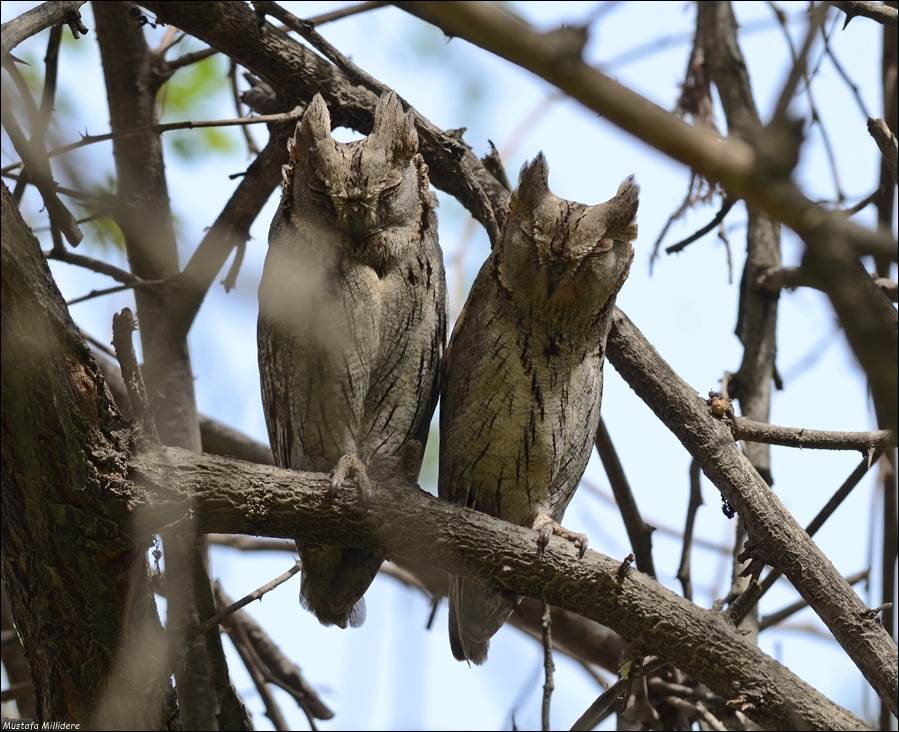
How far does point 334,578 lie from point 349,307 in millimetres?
1006

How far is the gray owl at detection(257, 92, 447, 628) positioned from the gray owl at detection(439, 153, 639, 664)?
0.19 metres

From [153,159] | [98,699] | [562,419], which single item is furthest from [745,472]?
[153,159]

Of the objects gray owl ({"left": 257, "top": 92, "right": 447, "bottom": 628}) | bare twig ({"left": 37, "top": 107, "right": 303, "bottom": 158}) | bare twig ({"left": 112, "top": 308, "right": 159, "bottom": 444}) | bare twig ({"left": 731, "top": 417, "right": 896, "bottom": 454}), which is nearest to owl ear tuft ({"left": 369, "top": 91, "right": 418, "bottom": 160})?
gray owl ({"left": 257, "top": 92, "right": 447, "bottom": 628})

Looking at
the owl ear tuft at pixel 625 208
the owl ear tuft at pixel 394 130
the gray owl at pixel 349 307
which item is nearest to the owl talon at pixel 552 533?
the gray owl at pixel 349 307

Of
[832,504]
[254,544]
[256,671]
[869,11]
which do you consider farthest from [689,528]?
[254,544]

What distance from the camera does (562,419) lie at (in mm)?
3363

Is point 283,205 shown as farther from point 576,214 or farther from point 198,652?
point 198,652

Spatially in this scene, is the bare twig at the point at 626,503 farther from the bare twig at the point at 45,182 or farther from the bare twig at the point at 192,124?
the bare twig at the point at 45,182

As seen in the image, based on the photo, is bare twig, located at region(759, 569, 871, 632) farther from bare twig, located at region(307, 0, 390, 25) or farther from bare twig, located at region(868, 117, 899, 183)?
bare twig, located at region(307, 0, 390, 25)

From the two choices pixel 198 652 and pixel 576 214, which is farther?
pixel 198 652

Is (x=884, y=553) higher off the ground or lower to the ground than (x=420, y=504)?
higher

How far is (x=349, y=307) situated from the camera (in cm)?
316

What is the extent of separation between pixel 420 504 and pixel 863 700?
1.48 metres

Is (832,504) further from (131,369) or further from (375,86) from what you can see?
(131,369)
